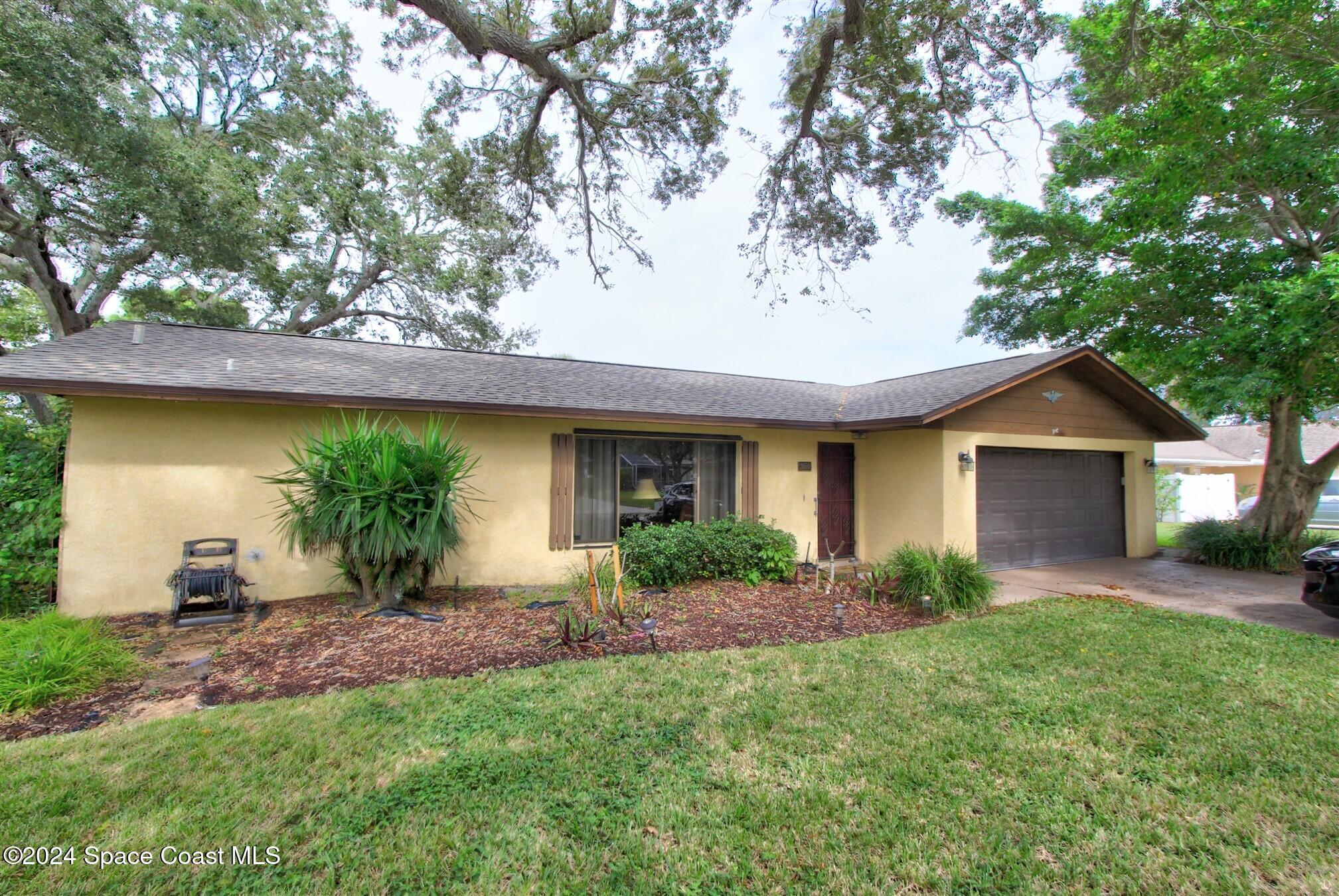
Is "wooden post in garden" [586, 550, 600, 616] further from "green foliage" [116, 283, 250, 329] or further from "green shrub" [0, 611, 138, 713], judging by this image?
"green foliage" [116, 283, 250, 329]

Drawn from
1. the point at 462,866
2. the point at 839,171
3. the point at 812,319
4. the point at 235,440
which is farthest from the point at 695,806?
Result: the point at 812,319

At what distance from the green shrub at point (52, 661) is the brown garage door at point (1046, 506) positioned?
1028 centimetres

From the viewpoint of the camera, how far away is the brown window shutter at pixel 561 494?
7.56 m

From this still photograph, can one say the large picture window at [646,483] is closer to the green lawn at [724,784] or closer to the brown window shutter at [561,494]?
the brown window shutter at [561,494]

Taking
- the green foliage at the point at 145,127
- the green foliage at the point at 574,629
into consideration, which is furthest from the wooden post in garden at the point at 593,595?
the green foliage at the point at 145,127

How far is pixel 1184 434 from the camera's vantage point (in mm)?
10250

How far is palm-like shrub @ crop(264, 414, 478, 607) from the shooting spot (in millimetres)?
5504

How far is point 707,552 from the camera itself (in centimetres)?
726

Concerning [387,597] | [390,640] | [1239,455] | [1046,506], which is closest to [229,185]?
[387,597]

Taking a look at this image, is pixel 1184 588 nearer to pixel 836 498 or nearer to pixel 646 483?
pixel 836 498

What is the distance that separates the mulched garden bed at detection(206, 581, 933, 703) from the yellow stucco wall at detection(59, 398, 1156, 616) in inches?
25.9

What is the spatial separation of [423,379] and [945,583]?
23.7 ft

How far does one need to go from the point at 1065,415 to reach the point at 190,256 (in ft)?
58.6

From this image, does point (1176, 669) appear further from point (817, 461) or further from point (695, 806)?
point (817, 461)
